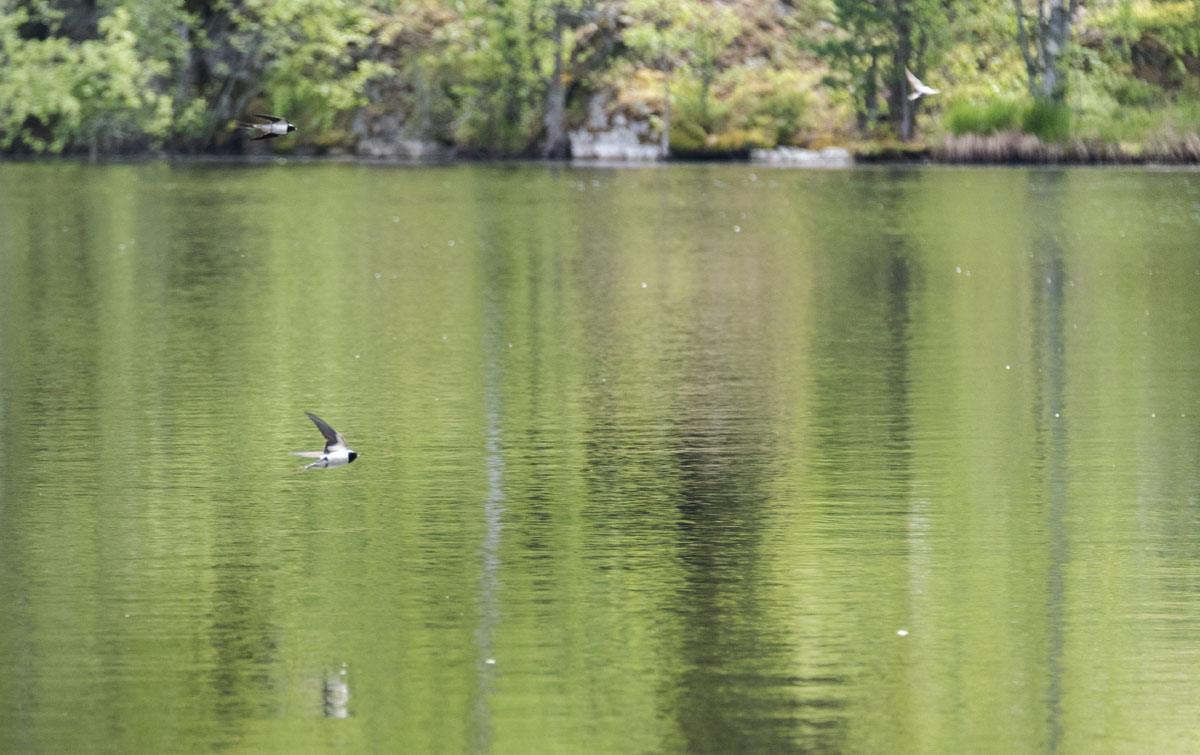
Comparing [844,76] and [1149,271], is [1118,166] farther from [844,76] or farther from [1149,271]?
[1149,271]

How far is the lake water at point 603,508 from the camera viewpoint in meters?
9.06

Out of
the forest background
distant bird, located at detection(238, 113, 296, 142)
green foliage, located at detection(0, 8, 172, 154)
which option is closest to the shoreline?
the forest background

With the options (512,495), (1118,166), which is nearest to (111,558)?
(512,495)

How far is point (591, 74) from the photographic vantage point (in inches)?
2554

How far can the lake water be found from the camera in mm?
9062

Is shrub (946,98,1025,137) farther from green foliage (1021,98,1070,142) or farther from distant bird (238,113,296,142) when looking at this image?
distant bird (238,113,296,142)

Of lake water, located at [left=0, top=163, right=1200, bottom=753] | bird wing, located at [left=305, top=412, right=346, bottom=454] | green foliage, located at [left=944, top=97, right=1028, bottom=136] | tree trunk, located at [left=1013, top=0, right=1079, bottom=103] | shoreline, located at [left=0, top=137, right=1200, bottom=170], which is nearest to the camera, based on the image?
lake water, located at [left=0, top=163, right=1200, bottom=753]

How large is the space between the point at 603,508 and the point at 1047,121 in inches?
1785

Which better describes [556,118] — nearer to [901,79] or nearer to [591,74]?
[591,74]

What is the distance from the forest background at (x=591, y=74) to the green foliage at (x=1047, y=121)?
6cm

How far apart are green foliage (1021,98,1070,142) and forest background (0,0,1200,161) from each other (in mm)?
61

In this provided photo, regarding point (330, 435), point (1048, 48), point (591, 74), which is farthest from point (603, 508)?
point (591, 74)

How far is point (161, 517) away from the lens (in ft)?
42.1

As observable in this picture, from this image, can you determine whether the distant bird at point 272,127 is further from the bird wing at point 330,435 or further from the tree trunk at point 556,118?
the tree trunk at point 556,118
